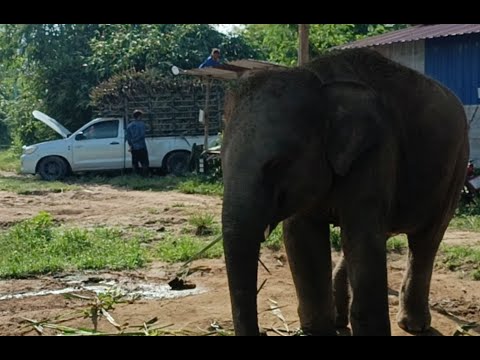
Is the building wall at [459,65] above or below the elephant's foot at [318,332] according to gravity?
above

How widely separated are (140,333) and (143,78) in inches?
659

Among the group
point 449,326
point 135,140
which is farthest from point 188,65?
point 449,326

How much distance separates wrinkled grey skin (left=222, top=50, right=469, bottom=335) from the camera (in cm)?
411

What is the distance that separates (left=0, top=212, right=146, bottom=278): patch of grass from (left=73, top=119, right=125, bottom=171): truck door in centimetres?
892

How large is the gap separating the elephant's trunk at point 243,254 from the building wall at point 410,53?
41.6ft

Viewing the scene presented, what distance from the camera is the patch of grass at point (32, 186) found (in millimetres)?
16625

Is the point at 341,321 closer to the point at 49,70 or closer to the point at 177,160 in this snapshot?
the point at 177,160

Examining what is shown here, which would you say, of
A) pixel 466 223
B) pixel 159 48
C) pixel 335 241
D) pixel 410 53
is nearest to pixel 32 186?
pixel 159 48

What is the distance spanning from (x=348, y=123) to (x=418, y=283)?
76.5 inches

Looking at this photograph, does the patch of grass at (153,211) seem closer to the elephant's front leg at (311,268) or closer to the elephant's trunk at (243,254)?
the elephant's front leg at (311,268)

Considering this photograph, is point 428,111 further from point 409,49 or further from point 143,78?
point 143,78

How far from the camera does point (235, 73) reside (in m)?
15.0

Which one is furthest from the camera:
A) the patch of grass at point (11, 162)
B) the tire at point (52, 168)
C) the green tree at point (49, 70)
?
the green tree at point (49, 70)

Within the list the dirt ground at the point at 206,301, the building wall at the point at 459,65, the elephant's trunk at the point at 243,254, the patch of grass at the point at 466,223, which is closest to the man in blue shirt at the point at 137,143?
the building wall at the point at 459,65
